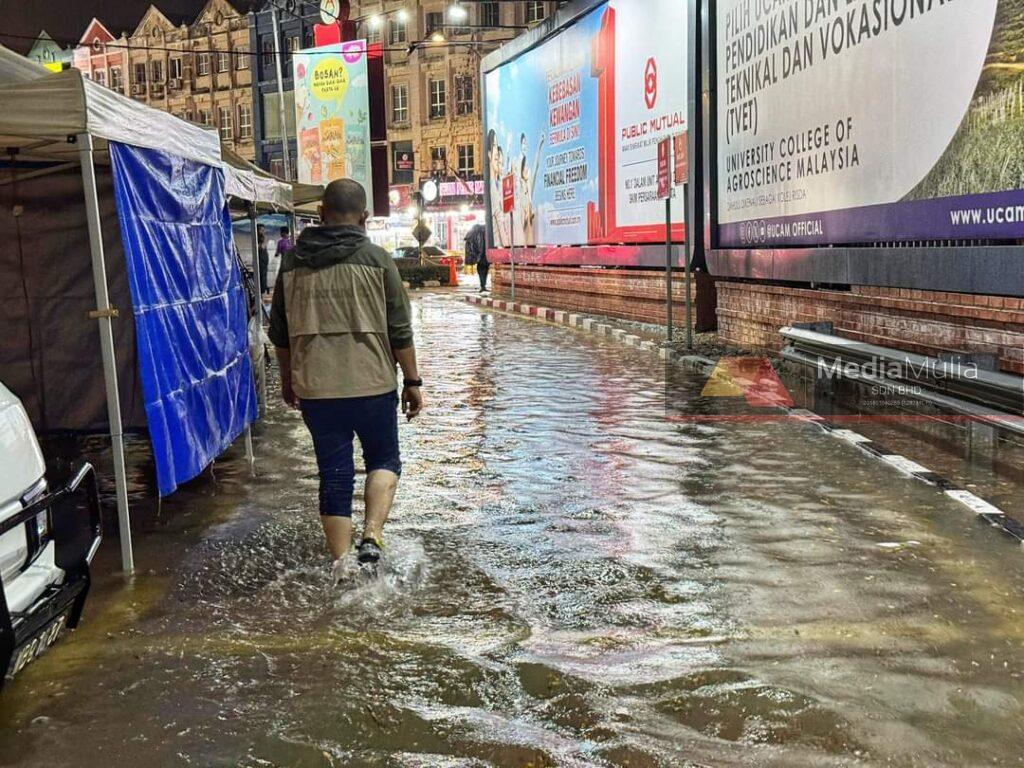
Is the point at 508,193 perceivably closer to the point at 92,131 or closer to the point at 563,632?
the point at 92,131

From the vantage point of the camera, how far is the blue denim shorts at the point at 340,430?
513 centimetres

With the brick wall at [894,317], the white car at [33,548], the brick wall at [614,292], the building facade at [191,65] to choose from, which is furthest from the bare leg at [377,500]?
the building facade at [191,65]

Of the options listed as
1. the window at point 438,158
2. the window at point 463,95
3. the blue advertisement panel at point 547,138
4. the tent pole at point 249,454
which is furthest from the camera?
the window at point 438,158

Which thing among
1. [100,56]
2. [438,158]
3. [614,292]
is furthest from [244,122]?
[614,292]

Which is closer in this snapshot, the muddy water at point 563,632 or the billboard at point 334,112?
the muddy water at point 563,632

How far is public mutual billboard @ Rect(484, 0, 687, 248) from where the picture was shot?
59.6 feet

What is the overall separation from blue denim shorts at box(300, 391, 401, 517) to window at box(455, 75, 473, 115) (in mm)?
58067

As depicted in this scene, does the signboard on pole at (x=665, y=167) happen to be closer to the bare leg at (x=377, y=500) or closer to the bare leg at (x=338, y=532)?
the bare leg at (x=377, y=500)

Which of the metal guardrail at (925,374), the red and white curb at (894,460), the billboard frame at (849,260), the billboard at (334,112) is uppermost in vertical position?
the billboard at (334,112)

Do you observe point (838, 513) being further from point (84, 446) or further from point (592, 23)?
point (592, 23)

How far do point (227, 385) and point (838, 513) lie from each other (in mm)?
3773

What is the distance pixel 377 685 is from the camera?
3990 millimetres

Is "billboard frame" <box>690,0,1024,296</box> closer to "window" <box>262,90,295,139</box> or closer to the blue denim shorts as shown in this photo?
the blue denim shorts

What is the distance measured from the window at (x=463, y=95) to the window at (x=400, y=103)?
363 centimetres
